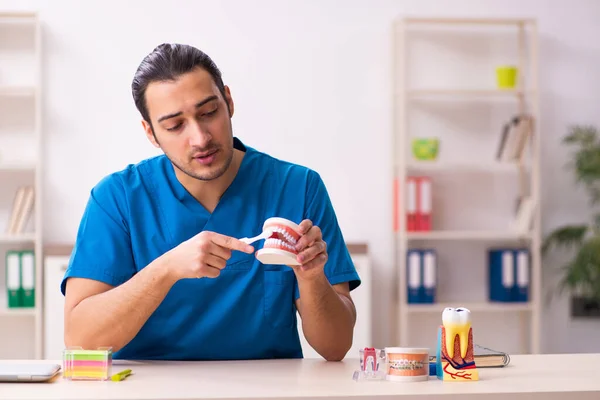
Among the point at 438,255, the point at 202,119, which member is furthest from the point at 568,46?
the point at 202,119

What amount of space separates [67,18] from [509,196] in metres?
2.61

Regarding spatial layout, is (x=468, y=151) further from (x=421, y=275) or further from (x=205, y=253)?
(x=205, y=253)

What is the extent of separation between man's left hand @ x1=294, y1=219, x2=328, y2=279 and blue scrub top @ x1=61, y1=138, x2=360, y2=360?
0.25 metres

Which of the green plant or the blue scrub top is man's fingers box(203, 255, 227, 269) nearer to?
the blue scrub top

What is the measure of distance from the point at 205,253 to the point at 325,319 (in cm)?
37

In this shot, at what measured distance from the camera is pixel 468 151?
4.69 m

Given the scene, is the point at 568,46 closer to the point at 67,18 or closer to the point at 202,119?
the point at 67,18

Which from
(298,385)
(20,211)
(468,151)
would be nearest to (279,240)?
(298,385)

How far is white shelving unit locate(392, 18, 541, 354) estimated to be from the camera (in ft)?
15.3

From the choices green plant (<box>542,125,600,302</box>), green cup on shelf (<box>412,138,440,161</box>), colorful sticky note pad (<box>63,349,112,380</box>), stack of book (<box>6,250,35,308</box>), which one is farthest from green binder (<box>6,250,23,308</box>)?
colorful sticky note pad (<box>63,349,112,380</box>)

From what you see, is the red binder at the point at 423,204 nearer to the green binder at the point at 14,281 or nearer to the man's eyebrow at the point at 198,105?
the green binder at the point at 14,281

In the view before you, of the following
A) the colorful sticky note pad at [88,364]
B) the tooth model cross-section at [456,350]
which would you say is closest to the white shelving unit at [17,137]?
the colorful sticky note pad at [88,364]

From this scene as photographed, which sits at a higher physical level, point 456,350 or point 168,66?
point 168,66

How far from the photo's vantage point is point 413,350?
4.83 feet
